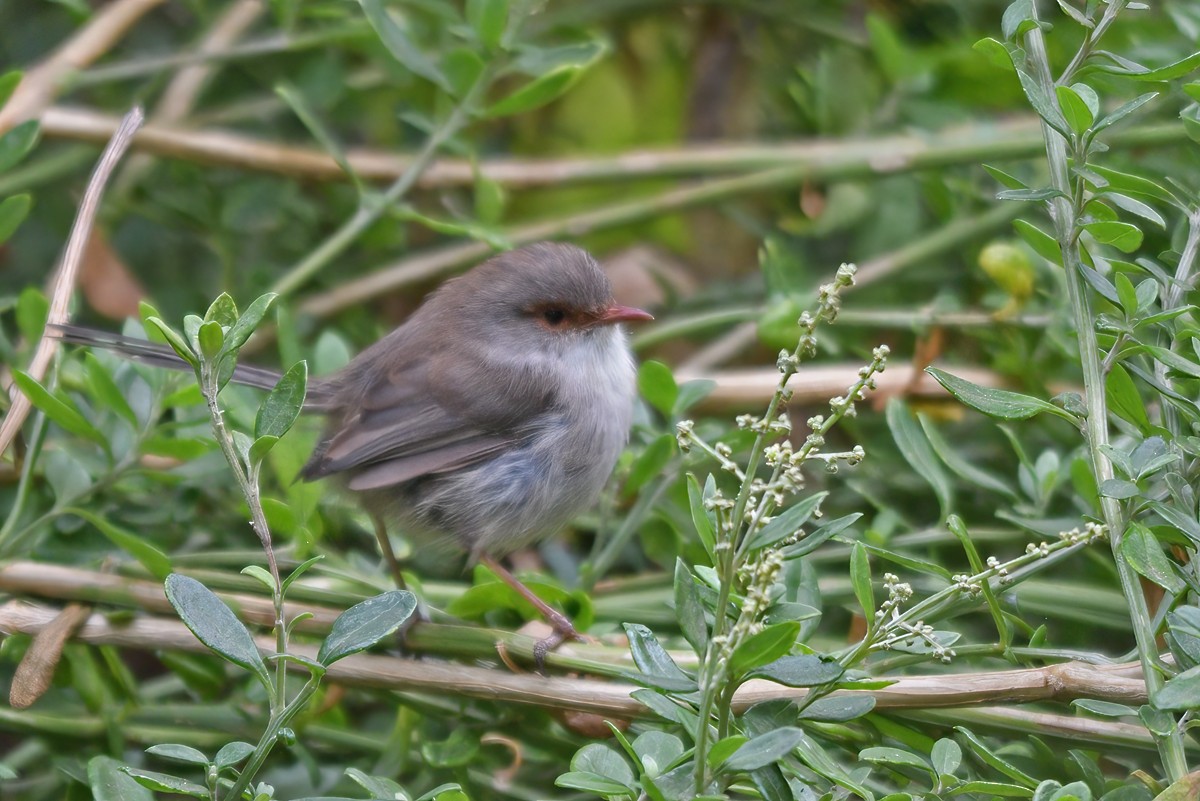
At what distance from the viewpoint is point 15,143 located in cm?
269

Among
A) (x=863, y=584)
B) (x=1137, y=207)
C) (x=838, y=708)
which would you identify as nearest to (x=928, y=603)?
(x=863, y=584)

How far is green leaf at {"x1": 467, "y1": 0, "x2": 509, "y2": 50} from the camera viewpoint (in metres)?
2.95

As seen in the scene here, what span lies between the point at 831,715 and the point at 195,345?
3.30 feet

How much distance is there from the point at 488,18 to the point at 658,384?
3.33ft

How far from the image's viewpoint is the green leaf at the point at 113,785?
1.79 m

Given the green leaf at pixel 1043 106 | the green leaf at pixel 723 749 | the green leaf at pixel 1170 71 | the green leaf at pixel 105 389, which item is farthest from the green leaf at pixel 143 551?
the green leaf at pixel 1170 71

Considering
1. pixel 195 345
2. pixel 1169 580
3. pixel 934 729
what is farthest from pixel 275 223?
pixel 1169 580

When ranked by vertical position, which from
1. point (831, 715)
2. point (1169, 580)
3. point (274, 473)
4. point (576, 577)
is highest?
point (1169, 580)

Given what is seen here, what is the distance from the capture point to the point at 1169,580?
162 cm

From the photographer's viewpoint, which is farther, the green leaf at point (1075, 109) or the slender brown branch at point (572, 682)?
the slender brown branch at point (572, 682)

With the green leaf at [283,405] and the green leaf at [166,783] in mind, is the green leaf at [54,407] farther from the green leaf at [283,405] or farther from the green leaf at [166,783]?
the green leaf at [166,783]

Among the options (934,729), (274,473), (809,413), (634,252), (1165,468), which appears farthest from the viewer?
(634,252)

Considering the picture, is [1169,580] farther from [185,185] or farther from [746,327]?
[185,185]

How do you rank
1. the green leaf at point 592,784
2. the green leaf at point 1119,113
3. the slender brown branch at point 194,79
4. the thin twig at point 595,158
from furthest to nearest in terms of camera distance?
the slender brown branch at point 194,79 → the thin twig at point 595,158 → the green leaf at point 1119,113 → the green leaf at point 592,784
